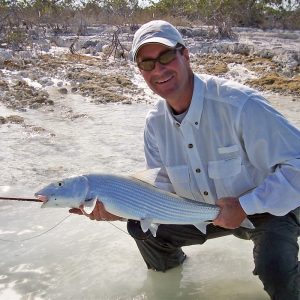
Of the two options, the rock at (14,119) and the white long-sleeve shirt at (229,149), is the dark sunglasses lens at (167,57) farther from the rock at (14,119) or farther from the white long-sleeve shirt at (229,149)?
the rock at (14,119)

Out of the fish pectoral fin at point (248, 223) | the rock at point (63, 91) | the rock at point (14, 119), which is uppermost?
the fish pectoral fin at point (248, 223)

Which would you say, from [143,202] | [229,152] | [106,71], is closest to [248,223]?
[229,152]

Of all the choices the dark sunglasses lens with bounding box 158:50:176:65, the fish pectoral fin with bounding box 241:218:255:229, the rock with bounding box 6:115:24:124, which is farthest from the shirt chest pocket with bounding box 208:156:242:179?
the rock with bounding box 6:115:24:124

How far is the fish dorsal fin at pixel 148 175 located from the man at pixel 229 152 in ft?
0.40

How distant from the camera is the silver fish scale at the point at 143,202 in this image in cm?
277

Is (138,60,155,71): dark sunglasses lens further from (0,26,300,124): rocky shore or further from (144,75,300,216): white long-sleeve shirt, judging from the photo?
(0,26,300,124): rocky shore

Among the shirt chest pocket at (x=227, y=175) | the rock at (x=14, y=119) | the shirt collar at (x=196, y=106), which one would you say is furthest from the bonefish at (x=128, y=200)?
the rock at (x=14, y=119)

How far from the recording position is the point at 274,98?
35.7 ft

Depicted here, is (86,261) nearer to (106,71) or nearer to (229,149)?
(229,149)

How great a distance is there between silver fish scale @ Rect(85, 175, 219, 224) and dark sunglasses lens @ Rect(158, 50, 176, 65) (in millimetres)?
706

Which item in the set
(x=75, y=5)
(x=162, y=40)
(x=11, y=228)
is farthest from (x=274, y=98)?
(x=75, y=5)

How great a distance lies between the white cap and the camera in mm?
2834

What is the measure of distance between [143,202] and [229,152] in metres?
0.61

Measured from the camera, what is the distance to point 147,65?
116 inches
